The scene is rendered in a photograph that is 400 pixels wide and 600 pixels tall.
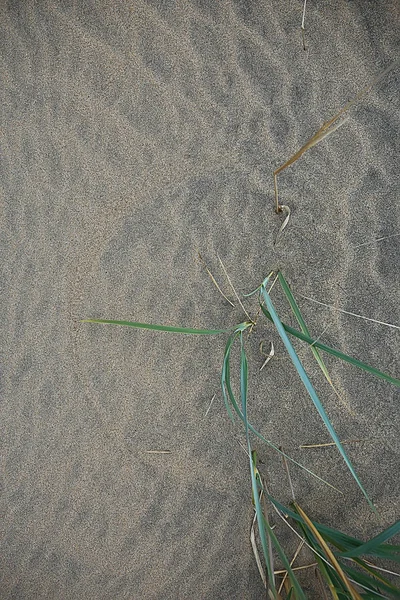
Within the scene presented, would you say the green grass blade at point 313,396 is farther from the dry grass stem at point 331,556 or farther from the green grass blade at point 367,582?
the green grass blade at point 367,582

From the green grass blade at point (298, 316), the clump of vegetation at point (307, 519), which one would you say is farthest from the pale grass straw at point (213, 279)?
the green grass blade at point (298, 316)

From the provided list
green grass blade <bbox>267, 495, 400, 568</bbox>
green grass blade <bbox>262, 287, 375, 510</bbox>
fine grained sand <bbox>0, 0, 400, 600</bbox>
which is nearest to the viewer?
green grass blade <bbox>262, 287, 375, 510</bbox>

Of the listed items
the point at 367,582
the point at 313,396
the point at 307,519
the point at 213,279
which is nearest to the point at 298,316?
the point at 313,396

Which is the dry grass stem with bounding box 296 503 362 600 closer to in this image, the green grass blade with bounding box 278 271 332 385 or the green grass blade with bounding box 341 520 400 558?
the green grass blade with bounding box 341 520 400 558

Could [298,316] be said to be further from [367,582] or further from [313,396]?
[367,582]

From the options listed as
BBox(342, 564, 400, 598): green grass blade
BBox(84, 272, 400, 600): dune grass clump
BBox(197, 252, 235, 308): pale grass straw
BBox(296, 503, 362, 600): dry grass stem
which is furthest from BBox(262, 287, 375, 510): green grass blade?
BBox(197, 252, 235, 308): pale grass straw

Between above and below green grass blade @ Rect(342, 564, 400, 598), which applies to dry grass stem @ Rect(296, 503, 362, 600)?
above

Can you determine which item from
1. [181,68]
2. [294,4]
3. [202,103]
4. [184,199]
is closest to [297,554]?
[184,199]

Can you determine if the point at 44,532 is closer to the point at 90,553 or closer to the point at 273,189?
the point at 90,553
